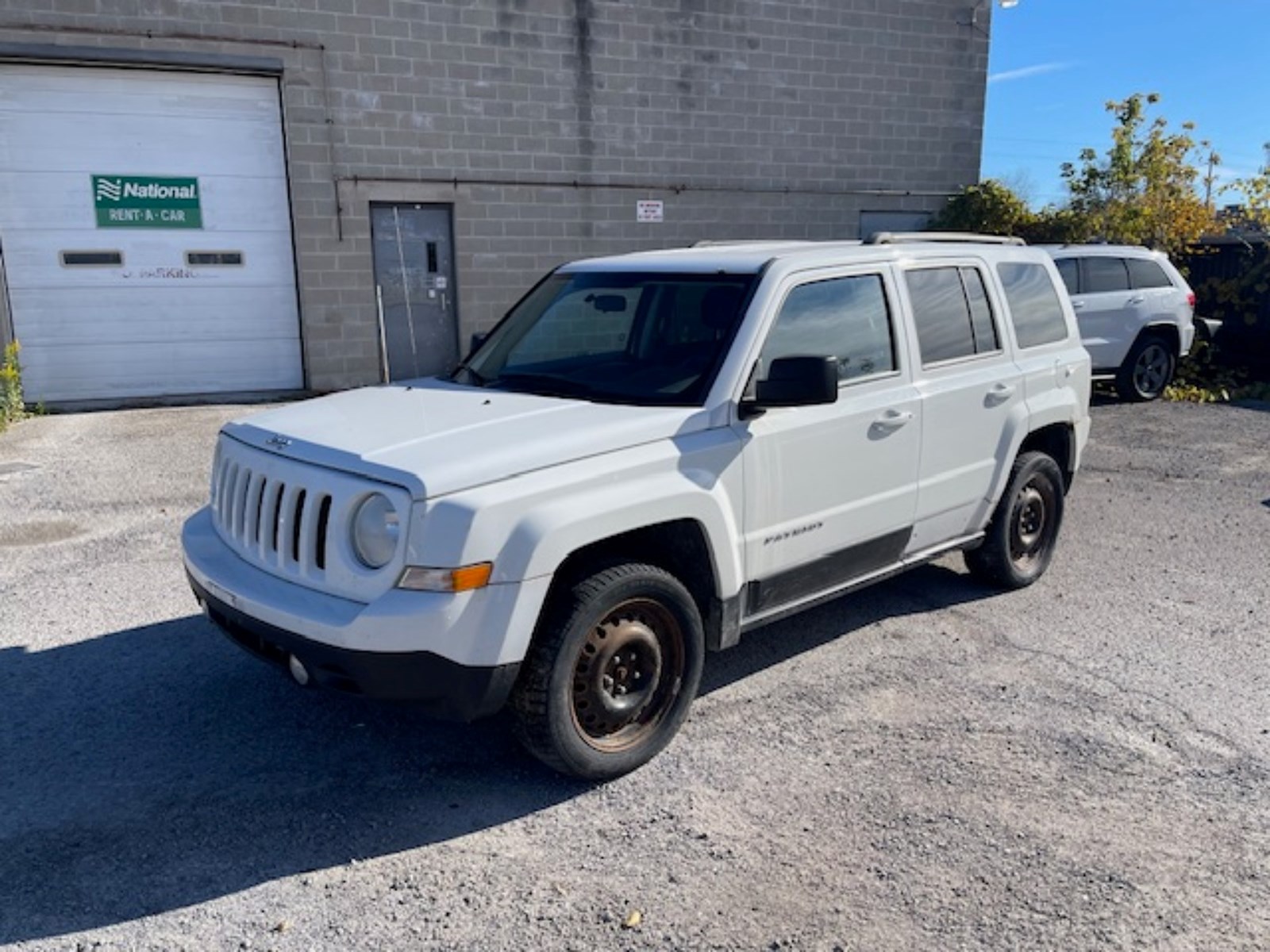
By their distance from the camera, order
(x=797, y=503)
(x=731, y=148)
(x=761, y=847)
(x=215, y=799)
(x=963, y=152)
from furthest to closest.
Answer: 1. (x=963, y=152)
2. (x=731, y=148)
3. (x=797, y=503)
4. (x=215, y=799)
5. (x=761, y=847)

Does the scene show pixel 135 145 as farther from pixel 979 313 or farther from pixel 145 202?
pixel 979 313

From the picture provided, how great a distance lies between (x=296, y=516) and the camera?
344 centimetres

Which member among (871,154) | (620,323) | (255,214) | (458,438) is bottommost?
(458,438)

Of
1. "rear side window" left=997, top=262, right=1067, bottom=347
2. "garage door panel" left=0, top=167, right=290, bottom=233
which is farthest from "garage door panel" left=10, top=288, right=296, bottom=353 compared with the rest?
"rear side window" left=997, top=262, right=1067, bottom=347

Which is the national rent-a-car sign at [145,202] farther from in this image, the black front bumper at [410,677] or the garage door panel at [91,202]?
the black front bumper at [410,677]

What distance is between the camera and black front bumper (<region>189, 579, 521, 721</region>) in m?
3.12

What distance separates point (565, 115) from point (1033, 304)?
9.28 meters

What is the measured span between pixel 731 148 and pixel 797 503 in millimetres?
11413

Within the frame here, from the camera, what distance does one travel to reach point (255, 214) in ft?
40.6

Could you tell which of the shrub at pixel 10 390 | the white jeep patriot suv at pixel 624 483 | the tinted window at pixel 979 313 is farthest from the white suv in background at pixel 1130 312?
the shrub at pixel 10 390

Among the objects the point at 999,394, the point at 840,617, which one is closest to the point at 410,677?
the point at 840,617

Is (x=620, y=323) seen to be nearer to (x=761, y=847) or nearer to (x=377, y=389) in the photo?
(x=377, y=389)

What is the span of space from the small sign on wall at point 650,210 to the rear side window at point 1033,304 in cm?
897

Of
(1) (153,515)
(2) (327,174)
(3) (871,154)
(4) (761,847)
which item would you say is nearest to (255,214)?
(2) (327,174)
